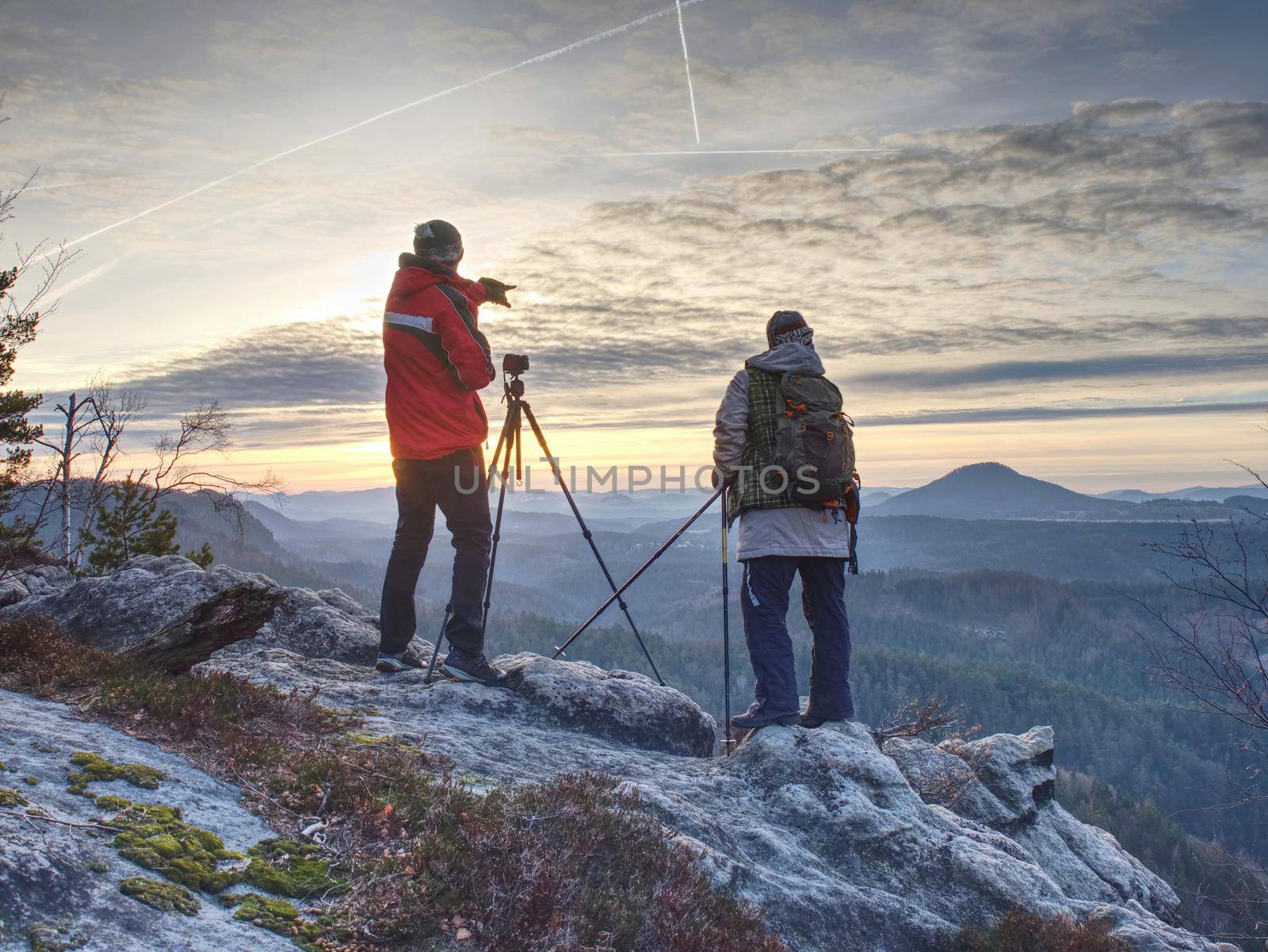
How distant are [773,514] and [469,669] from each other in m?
3.72

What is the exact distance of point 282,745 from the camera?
533 cm

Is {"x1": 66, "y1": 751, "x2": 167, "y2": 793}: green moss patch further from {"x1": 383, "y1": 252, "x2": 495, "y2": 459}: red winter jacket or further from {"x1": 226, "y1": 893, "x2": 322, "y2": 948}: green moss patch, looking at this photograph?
{"x1": 383, "y1": 252, "x2": 495, "y2": 459}: red winter jacket

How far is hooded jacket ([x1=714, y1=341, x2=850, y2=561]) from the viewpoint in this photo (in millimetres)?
7320

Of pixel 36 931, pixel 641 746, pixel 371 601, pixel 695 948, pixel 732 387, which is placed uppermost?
pixel 732 387

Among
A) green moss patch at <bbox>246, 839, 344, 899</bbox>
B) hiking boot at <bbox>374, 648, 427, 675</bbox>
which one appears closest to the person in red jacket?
hiking boot at <bbox>374, 648, 427, 675</bbox>

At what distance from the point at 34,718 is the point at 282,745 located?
150 cm

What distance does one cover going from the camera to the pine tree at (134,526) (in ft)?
81.4

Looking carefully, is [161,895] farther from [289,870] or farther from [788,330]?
[788,330]

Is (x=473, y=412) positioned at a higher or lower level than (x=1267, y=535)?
higher

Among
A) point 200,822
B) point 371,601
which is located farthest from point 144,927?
point 371,601

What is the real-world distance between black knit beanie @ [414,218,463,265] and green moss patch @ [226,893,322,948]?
5915mm

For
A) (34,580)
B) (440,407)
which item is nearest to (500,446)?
(440,407)

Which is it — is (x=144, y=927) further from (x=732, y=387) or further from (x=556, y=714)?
(x=732, y=387)

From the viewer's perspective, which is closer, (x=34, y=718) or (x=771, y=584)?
(x=34, y=718)
